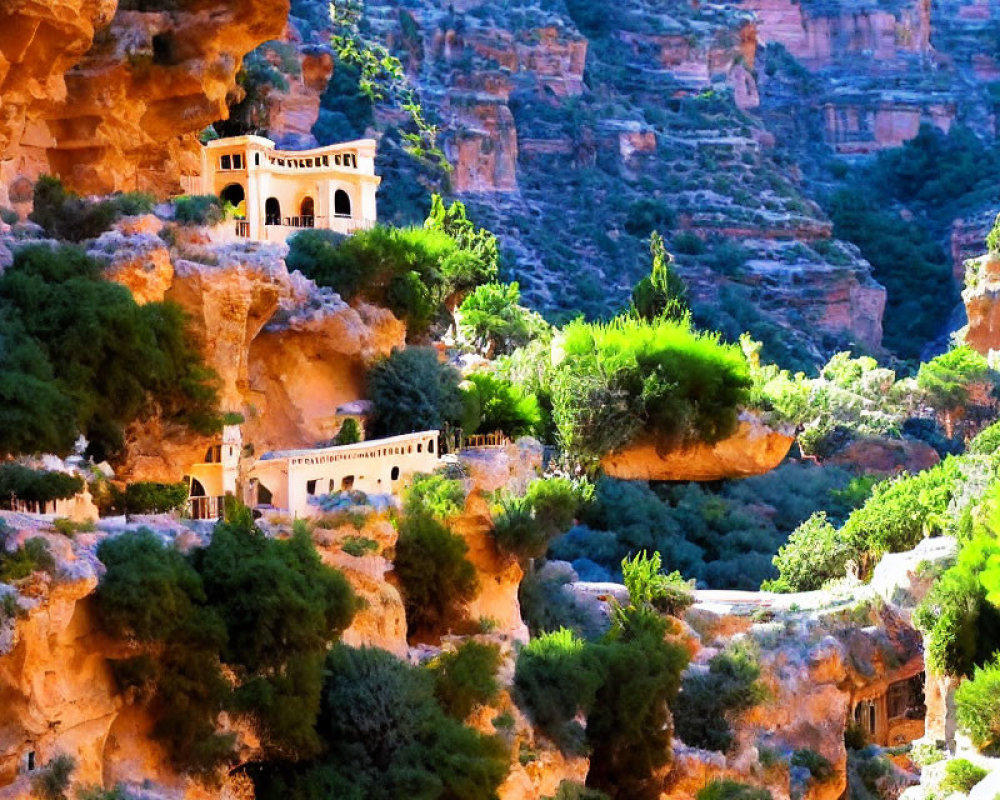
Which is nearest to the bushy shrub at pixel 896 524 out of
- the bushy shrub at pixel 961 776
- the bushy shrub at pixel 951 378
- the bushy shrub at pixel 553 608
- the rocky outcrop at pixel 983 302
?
the bushy shrub at pixel 961 776

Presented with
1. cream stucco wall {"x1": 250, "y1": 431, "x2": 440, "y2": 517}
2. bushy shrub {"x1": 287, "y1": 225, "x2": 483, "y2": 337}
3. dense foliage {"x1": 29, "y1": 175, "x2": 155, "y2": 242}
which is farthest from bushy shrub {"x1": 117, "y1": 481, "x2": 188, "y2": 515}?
bushy shrub {"x1": 287, "y1": 225, "x2": 483, "y2": 337}

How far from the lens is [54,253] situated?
121ft

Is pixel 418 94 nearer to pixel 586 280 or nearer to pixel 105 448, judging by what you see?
pixel 586 280

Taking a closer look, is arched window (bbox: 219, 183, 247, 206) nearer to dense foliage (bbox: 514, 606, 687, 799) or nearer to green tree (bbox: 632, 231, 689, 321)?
dense foliage (bbox: 514, 606, 687, 799)

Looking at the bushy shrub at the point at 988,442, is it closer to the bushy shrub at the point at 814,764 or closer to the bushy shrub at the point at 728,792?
the bushy shrub at the point at 814,764

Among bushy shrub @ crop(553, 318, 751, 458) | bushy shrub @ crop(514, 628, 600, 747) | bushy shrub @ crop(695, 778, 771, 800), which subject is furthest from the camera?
bushy shrub @ crop(553, 318, 751, 458)

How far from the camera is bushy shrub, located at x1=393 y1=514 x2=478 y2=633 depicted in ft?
131

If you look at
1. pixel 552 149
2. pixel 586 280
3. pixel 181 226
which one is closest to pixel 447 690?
pixel 181 226

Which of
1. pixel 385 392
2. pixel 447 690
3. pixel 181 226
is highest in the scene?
pixel 181 226

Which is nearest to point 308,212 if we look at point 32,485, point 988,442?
point 32,485

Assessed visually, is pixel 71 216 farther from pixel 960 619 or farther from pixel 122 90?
pixel 960 619

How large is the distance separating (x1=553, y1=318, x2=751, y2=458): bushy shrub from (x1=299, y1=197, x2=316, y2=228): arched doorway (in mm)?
10101

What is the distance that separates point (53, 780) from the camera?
2958cm

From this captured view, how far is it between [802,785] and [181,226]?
1806cm
